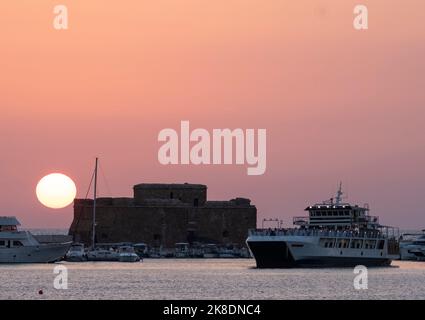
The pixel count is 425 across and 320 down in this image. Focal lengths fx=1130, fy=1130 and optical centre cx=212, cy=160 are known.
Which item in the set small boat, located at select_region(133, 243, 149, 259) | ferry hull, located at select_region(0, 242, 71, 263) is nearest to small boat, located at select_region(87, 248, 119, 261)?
small boat, located at select_region(133, 243, 149, 259)

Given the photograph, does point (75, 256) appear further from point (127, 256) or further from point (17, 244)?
point (17, 244)

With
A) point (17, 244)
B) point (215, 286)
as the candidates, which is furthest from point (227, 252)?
point (215, 286)

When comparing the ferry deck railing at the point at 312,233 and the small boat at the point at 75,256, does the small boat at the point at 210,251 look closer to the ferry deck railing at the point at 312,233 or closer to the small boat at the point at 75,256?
the small boat at the point at 75,256

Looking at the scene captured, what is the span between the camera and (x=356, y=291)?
7281 centimetres

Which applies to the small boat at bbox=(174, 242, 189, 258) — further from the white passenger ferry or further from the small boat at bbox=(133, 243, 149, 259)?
the white passenger ferry

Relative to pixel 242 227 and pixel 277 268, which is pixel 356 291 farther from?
pixel 242 227

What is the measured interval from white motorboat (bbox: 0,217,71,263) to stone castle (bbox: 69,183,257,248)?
1750 inches

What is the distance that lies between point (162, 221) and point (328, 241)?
58.3 metres

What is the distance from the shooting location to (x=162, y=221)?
16900cm

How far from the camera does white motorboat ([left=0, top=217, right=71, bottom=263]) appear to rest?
121m

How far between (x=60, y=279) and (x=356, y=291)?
2388 centimetres

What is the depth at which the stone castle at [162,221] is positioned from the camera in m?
167

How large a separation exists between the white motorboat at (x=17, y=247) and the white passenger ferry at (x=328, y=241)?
2444 centimetres
